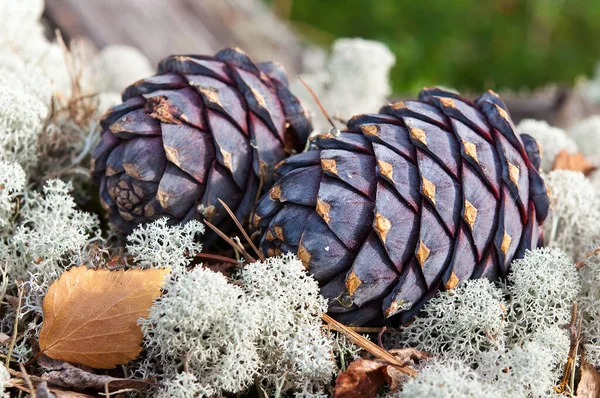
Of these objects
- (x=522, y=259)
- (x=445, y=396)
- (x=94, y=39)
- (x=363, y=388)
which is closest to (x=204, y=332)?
(x=363, y=388)

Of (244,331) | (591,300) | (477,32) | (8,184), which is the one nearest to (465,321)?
(591,300)

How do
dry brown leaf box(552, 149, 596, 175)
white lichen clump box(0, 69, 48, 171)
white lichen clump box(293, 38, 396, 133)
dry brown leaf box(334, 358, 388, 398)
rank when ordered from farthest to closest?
1. white lichen clump box(293, 38, 396, 133)
2. dry brown leaf box(552, 149, 596, 175)
3. white lichen clump box(0, 69, 48, 171)
4. dry brown leaf box(334, 358, 388, 398)

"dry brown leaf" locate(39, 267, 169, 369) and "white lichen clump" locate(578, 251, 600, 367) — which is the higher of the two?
"white lichen clump" locate(578, 251, 600, 367)

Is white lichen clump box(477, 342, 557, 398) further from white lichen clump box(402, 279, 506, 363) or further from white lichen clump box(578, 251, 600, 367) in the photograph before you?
white lichen clump box(578, 251, 600, 367)

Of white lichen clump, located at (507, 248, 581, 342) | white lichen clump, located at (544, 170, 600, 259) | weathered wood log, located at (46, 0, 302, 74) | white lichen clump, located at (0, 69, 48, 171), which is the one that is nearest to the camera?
white lichen clump, located at (507, 248, 581, 342)

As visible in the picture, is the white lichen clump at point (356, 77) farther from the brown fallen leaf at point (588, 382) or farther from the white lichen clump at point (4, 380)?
the white lichen clump at point (4, 380)

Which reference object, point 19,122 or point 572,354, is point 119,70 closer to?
point 19,122

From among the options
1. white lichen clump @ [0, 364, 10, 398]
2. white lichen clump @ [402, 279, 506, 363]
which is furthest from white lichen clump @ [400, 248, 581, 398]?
white lichen clump @ [0, 364, 10, 398]

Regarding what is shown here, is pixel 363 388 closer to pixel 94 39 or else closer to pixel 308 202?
pixel 308 202
